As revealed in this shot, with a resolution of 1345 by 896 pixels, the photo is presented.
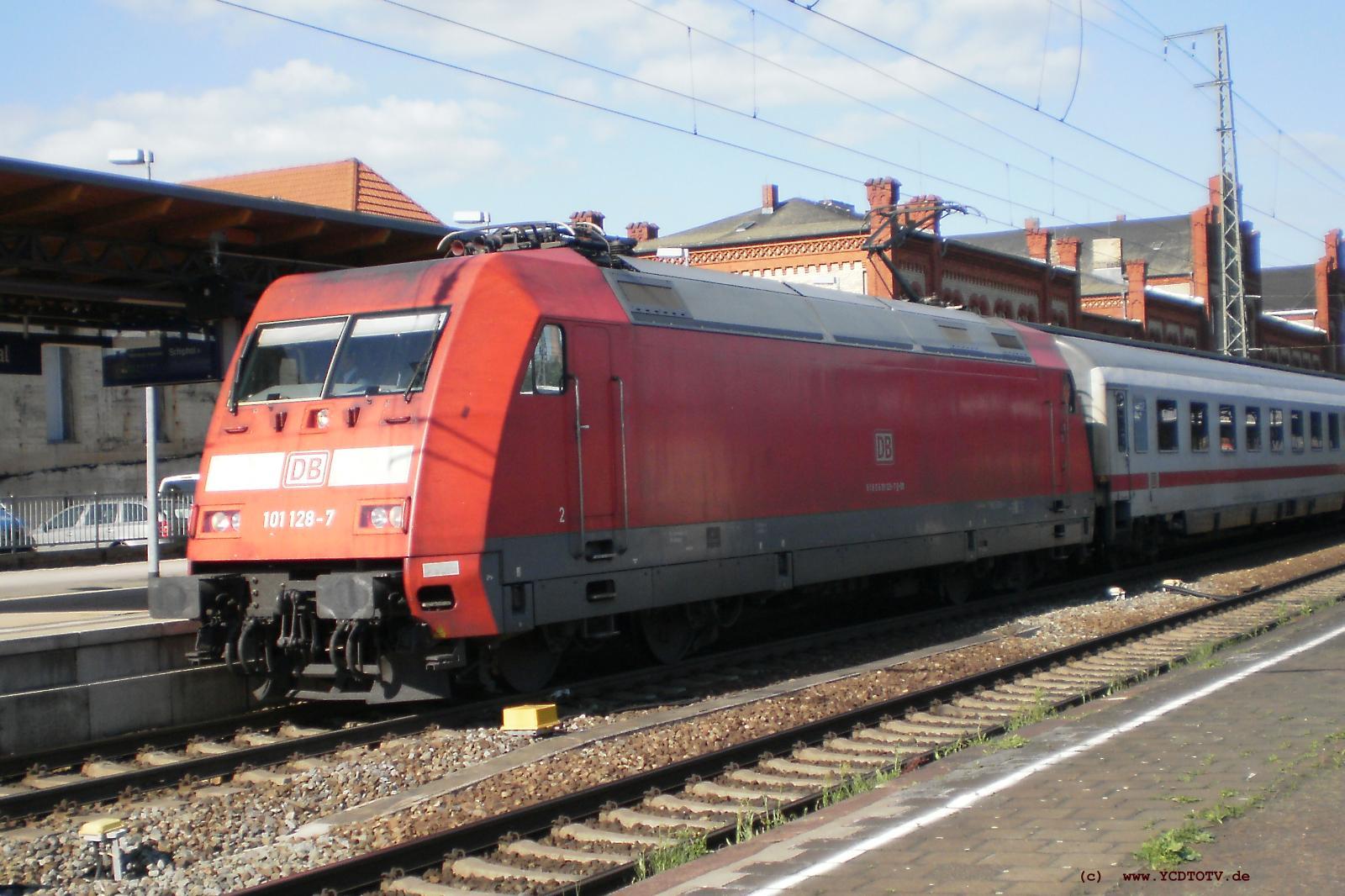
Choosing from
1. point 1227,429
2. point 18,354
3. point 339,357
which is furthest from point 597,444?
point 1227,429

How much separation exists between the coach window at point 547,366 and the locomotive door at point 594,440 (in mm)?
106

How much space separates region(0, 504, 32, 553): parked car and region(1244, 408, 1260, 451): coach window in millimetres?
23107

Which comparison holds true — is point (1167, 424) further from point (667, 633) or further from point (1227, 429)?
point (667, 633)

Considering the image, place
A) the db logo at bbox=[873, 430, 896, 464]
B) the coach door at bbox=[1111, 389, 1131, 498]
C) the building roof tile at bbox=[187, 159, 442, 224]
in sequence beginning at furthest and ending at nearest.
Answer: the building roof tile at bbox=[187, 159, 442, 224] < the coach door at bbox=[1111, 389, 1131, 498] < the db logo at bbox=[873, 430, 896, 464]

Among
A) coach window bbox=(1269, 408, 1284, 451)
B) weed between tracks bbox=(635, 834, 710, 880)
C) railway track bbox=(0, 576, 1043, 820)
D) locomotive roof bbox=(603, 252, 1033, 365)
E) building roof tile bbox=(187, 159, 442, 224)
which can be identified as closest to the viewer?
weed between tracks bbox=(635, 834, 710, 880)

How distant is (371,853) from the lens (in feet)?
20.3

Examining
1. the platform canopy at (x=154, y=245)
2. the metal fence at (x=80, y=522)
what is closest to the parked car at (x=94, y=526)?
the metal fence at (x=80, y=522)

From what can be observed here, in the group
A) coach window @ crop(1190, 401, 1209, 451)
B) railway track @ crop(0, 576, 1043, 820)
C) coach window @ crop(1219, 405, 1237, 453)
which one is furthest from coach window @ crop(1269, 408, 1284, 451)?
railway track @ crop(0, 576, 1043, 820)

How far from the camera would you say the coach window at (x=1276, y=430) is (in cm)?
2477

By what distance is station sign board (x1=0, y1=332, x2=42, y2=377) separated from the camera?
13586mm

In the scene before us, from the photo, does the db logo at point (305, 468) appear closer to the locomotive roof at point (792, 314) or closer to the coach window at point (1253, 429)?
the locomotive roof at point (792, 314)

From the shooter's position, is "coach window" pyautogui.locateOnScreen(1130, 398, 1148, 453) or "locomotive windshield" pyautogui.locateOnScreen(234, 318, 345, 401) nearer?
"locomotive windshield" pyautogui.locateOnScreen(234, 318, 345, 401)

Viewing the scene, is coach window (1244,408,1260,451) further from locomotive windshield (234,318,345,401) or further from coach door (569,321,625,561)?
locomotive windshield (234,318,345,401)

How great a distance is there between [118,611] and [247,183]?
110 ft
